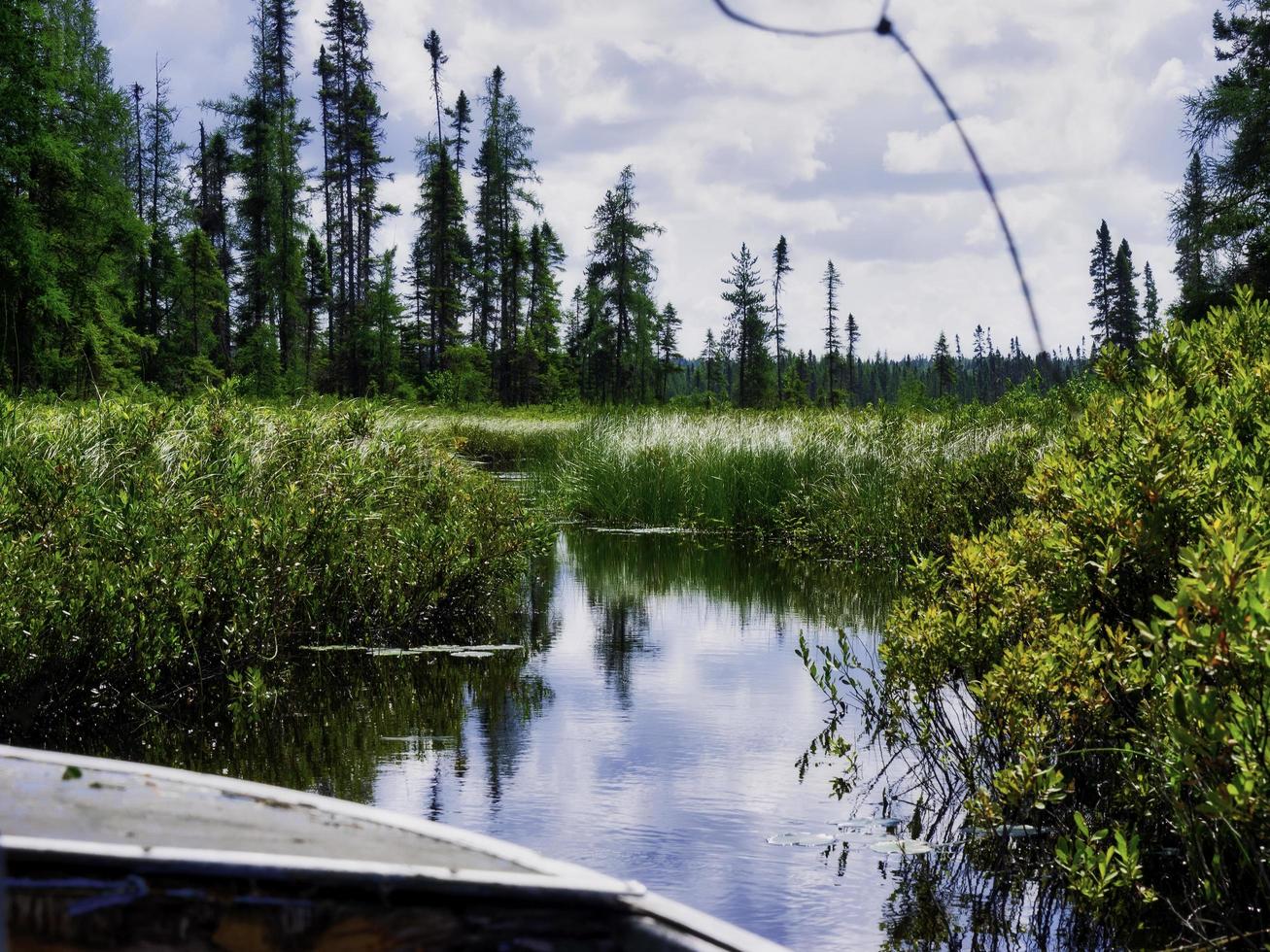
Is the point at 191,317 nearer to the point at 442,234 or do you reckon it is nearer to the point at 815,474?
the point at 442,234

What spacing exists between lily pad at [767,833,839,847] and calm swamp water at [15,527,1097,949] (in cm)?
2

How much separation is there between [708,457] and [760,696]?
8.95m

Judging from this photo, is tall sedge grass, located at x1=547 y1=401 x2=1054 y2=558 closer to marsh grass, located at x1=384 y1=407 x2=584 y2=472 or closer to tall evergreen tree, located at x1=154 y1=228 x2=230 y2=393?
marsh grass, located at x1=384 y1=407 x2=584 y2=472

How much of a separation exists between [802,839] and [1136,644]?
143cm

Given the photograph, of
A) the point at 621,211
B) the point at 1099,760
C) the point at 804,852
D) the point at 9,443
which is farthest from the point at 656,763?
the point at 621,211

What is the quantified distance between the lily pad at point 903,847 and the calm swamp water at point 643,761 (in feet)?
0.14

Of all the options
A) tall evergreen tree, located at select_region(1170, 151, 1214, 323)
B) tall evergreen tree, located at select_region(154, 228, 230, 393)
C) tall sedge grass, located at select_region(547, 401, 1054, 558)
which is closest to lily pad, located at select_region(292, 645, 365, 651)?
tall sedge grass, located at select_region(547, 401, 1054, 558)

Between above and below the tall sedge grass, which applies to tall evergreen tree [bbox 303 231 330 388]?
above

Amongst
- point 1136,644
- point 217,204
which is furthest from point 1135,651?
point 217,204

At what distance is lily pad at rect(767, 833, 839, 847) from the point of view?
4379 mm

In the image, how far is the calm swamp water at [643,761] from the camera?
3900 mm

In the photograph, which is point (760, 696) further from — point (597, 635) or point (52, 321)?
point (52, 321)

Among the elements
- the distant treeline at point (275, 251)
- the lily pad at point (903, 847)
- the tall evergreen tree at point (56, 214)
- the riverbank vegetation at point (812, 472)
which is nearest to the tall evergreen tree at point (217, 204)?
the distant treeline at point (275, 251)

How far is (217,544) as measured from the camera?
247 inches
